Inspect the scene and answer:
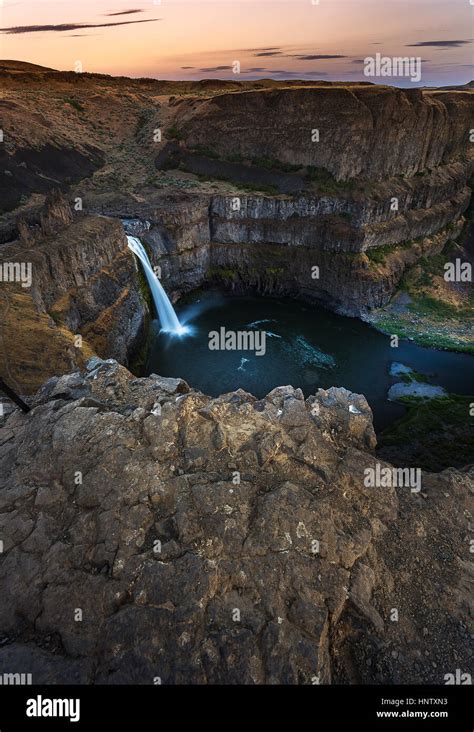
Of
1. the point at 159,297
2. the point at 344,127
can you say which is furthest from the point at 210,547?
the point at 344,127

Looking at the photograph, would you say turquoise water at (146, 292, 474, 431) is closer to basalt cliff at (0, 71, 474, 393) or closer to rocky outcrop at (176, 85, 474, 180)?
basalt cliff at (0, 71, 474, 393)

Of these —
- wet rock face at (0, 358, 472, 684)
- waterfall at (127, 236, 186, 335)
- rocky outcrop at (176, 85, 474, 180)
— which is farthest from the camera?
rocky outcrop at (176, 85, 474, 180)

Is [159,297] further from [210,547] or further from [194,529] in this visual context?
[210,547]

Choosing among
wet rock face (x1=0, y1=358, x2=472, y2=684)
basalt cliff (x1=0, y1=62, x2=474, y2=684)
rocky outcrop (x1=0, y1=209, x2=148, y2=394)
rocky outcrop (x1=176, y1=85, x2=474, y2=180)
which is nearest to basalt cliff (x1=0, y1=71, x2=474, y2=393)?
rocky outcrop (x1=176, y1=85, x2=474, y2=180)

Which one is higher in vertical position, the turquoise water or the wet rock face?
the wet rock face

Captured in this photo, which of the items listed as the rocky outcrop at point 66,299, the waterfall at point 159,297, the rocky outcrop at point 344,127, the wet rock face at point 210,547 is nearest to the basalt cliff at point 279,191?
the rocky outcrop at point 344,127

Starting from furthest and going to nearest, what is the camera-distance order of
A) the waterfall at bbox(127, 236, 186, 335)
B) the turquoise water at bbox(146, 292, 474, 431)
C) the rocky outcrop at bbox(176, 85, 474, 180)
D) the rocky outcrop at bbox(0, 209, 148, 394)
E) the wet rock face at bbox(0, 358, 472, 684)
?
the rocky outcrop at bbox(176, 85, 474, 180)
the waterfall at bbox(127, 236, 186, 335)
the turquoise water at bbox(146, 292, 474, 431)
the rocky outcrop at bbox(0, 209, 148, 394)
the wet rock face at bbox(0, 358, 472, 684)

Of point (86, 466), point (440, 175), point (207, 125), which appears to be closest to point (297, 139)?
point (207, 125)

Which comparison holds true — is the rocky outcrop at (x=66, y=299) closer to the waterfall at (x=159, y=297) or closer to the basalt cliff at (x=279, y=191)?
the basalt cliff at (x=279, y=191)

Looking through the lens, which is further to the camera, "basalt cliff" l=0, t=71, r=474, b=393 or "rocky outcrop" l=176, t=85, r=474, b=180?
"rocky outcrop" l=176, t=85, r=474, b=180
